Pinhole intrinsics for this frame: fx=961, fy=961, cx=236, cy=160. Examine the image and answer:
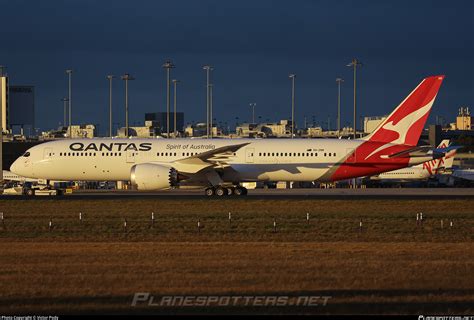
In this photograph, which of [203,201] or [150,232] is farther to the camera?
[203,201]

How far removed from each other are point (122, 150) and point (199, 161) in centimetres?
522

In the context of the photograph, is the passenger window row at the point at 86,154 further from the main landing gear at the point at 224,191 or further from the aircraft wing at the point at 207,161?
the main landing gear at the point at 224,191

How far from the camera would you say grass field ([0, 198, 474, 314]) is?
21.5m

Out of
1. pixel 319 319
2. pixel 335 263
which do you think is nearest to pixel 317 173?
pixel 335 263

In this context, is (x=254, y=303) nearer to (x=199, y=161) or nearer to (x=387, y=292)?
(x=387, y=292)

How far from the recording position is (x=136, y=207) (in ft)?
164

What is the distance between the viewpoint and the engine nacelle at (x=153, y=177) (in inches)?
2269

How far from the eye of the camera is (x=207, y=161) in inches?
2366

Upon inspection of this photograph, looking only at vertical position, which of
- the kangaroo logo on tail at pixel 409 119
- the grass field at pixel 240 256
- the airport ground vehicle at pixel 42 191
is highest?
the kangaroo logo on tail at pixel 409 119

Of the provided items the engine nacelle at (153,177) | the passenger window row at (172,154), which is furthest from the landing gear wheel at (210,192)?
the engine nacelle at (153,177)

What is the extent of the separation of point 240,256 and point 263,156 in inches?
1240

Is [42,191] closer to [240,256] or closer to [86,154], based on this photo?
[86,154]

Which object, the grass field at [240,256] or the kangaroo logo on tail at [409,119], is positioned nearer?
the grass field at [240,256]

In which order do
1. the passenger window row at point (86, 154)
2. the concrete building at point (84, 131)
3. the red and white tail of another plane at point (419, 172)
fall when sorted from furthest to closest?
the concrete building at point (84, 131) → the red and white tail of another plane at point (419, 172) → the passenger window row at point (86, 154)
